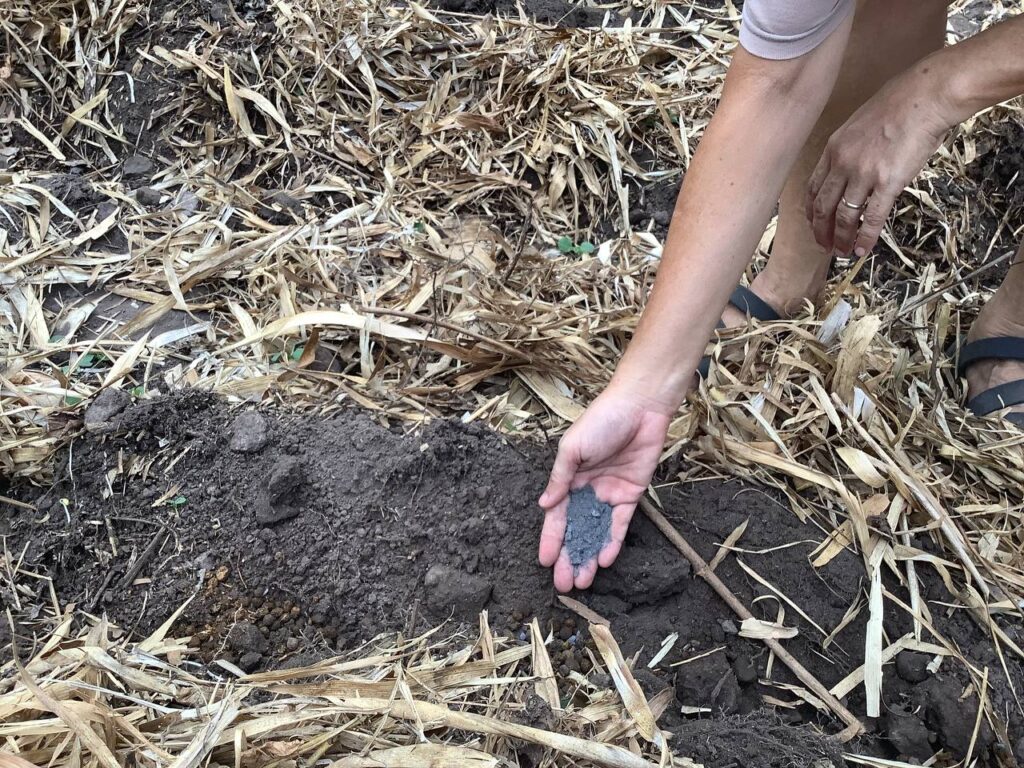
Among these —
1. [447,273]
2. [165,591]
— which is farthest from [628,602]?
[447,273]

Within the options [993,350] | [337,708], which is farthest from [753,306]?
[337,708]

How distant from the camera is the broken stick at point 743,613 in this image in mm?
1591

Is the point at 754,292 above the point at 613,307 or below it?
above

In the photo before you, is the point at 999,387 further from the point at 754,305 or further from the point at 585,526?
the point at 585,526

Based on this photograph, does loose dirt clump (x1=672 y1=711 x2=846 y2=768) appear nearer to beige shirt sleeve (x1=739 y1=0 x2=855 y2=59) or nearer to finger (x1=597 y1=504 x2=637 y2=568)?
finger (x1=597 y1=504 x2=637 y2=568)

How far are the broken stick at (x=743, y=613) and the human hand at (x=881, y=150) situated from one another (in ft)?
2.47

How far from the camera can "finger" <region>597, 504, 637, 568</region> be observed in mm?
1710

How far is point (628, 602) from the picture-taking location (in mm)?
1733

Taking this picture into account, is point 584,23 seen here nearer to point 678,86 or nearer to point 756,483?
point 678,86

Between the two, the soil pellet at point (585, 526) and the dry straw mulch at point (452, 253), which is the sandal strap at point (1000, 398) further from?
the soil pellet at point (585, 526)

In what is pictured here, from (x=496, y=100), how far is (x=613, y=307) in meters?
1.07

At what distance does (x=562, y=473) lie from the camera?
1.68 metres

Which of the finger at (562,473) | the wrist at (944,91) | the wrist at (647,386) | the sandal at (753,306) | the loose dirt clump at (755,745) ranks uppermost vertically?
the wrist at (944,91)

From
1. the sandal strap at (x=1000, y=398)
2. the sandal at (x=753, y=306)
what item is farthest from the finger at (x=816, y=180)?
the sandal strap at (x=1000, y=398)
